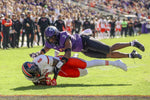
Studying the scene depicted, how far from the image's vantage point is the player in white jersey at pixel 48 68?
8766mm

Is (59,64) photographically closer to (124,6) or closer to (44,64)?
(44,64)

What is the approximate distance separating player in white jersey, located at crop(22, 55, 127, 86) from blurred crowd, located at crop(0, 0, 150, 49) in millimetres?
12832

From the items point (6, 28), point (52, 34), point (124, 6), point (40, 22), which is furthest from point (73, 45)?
point (124, 6)

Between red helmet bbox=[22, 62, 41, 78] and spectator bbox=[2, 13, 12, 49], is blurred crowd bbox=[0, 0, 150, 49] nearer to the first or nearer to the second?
spectator bbox=[2, 13, 12, 49]

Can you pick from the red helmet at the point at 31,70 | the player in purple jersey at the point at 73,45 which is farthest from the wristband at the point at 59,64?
the red helmet at the point at 31,70

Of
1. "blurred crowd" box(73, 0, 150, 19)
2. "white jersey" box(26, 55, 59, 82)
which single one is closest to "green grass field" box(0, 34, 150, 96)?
"white jersey" box(26, 55, 59, 82)

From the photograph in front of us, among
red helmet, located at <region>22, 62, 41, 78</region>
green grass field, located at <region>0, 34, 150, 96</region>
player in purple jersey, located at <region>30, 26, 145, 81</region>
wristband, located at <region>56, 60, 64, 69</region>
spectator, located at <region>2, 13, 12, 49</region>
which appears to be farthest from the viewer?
spectator, located at <region>2, 13, 12, 49</region>

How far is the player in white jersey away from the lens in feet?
28.8

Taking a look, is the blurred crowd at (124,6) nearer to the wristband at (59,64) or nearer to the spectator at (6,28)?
the spectator at (6,28)

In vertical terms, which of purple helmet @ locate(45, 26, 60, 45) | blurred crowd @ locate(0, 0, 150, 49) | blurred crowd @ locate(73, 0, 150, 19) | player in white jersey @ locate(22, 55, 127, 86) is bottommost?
blurred crowd @ locate(73, 0, 150, 19)

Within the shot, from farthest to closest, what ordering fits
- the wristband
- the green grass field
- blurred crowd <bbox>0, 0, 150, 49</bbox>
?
blurred crowd <bbox>0, 0, 150, 49</bbox>, the wristband, the green grass field

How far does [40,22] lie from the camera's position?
22375 mm

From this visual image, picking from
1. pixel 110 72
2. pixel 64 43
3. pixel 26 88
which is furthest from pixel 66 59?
pixel 110 72

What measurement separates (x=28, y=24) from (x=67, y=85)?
13677 millimetres
